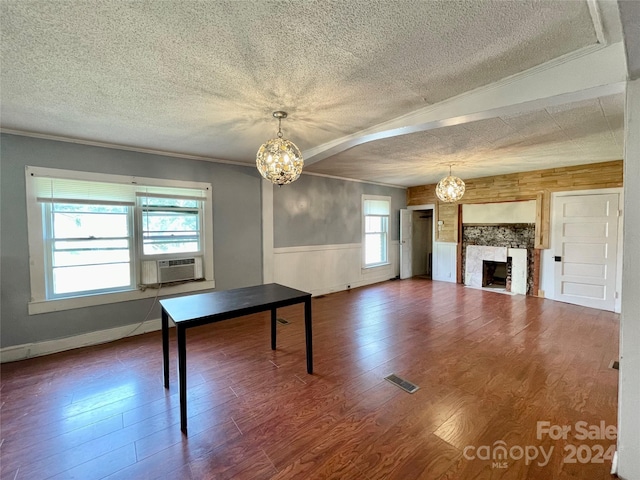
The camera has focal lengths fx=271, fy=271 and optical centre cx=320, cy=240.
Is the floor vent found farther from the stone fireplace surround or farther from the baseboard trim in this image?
the stone fireplace surround

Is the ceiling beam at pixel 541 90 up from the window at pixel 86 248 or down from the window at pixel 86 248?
up

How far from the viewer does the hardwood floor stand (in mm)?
1610

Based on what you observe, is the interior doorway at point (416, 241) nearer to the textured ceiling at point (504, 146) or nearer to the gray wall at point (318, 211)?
the gray wall at point (318, 211)

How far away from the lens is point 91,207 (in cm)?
332

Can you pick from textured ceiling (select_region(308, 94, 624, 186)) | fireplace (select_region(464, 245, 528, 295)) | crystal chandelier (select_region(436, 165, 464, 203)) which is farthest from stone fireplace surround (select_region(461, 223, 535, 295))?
crystal chandelier (select_region(436, 165, 464, 203))

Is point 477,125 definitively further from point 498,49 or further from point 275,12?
point 275,12

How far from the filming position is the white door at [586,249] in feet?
14.2

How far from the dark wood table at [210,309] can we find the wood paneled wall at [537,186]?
5.11m

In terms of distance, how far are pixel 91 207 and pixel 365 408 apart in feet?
12.4

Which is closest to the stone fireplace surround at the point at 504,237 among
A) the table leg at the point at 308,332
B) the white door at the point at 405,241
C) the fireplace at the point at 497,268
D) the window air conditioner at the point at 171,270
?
→ the fireplace at the point at 497,268

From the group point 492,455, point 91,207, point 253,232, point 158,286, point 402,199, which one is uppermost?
point 402,199

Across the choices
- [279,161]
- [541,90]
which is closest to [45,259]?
[279,161]

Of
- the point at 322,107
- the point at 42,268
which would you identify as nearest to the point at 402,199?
the point at 322,107

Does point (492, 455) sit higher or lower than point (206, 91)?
lower
